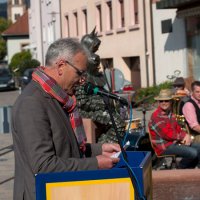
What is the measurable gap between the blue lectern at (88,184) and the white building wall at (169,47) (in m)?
23.3

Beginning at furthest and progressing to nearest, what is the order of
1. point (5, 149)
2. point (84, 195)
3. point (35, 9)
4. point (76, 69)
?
1. point (35, 9)
2. point (5, 149)
3. point (76, 69)
4. point (84, 195)

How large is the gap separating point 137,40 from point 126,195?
2789 centimetres

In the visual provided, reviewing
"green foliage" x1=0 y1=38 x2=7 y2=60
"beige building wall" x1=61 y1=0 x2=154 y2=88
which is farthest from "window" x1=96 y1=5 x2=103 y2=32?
"green foliage" x1=0 y1=38 x2=7 y2=60

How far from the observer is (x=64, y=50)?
3738mm

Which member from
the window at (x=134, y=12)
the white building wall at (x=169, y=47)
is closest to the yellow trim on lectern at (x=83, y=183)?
the white building wall at (x=169, y=47)

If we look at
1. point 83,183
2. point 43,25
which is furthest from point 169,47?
point 43,25

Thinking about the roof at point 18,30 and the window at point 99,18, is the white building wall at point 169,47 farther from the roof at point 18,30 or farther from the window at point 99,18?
the roof at point 18,30

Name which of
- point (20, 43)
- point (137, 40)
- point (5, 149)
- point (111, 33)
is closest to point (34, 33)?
point (20, 43)

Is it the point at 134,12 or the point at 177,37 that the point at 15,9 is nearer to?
the point at 134,12

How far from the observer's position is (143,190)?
3.51 metres

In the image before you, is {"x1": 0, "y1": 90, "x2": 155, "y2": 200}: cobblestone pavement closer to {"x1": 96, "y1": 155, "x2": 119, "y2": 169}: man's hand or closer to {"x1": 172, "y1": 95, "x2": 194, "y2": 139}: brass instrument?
{"x1": 172, "y1": 95, "x2": 194, "y2": 139}: brass instrument

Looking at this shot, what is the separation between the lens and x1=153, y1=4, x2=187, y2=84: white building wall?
88.2 feet

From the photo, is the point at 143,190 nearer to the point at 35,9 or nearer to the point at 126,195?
the point at 126,195

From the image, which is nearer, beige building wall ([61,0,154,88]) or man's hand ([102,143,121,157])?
man's hand ([102,143,121,157])
